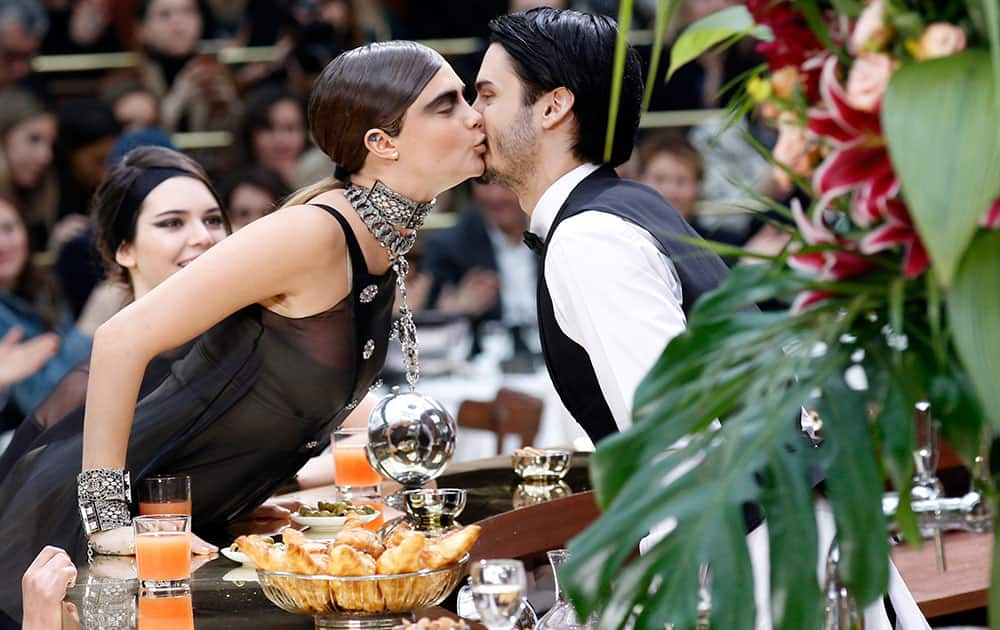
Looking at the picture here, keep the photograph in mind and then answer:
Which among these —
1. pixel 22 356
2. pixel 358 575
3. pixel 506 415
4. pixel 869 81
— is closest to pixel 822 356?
pixel 869 81

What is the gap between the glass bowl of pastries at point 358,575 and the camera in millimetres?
1586

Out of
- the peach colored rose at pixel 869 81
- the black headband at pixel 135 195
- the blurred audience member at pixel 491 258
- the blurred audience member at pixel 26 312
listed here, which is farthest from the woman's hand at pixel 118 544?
the blurred audience member at pixel 491 258

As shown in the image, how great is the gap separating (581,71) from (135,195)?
117 cm

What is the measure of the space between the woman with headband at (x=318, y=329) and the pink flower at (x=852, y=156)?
1417 millimetres

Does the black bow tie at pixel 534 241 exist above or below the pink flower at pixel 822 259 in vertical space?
above

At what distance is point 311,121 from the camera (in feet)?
8.15

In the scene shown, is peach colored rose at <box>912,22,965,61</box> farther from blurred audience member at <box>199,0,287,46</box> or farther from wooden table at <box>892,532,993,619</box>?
blurred audience member at <box>199,0,287,46</box>

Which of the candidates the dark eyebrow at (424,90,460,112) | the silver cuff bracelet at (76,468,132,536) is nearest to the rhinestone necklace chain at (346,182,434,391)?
the dark eyebrow at (424,90,460,112)

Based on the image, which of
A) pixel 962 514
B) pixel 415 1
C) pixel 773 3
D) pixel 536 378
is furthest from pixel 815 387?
pixel 415 1

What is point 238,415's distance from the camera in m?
2.43

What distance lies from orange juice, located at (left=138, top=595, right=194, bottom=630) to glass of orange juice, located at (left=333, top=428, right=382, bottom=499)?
74cm

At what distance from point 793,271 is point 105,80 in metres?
6.38

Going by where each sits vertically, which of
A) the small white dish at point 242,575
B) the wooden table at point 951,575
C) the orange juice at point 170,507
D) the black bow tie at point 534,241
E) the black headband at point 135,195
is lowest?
the wooden table at point 951,575

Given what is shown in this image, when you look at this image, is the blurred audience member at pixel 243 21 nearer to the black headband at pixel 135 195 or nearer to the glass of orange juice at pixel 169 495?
the black headband at pixel 135 195
